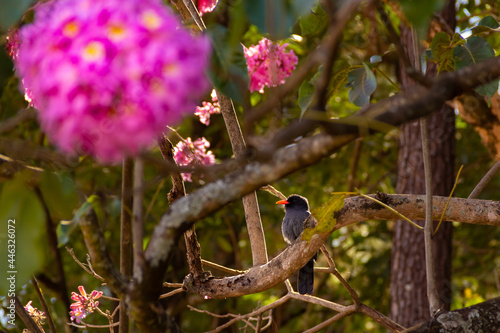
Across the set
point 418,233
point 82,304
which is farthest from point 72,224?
point 418,233

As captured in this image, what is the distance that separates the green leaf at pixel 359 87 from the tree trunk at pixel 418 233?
2119 mm

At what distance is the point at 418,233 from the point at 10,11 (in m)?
3.42

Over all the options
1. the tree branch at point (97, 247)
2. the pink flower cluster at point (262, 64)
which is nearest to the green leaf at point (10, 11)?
the tree branch at point (97, 247)

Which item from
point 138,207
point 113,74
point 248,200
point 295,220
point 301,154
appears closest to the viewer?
point 113,74

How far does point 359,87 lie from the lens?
1735 mm

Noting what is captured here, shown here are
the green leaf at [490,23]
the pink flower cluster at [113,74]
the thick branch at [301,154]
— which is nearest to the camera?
the pink flower cluster at [113,74]

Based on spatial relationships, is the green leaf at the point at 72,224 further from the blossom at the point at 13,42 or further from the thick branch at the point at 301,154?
the blossom at the point at 13,42

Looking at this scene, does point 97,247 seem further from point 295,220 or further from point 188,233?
point 295,220

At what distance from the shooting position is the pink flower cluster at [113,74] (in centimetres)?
67

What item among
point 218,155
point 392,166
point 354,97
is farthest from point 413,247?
point 354,97

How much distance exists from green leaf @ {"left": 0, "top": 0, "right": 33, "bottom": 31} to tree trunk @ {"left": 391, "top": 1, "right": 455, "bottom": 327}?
3.25 meters

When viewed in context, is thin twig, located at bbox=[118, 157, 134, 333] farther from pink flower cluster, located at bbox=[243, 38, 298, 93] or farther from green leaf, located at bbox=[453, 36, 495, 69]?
green leaf, located at bbox=[453, 36, 495, 69]

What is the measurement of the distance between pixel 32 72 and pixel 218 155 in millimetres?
4025

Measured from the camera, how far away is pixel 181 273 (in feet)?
15.3
